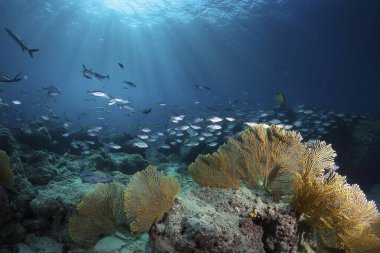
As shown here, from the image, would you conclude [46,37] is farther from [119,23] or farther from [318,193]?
[318,193]

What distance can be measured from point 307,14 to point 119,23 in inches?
1065

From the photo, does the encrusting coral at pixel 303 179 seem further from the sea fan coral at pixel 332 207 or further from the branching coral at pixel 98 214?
the branching coral at pixel 98 214

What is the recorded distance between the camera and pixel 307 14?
107ft

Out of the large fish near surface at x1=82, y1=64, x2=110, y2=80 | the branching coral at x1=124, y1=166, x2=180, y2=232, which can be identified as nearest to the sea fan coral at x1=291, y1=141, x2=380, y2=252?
the branching coral at x1=124, y1=166, x2=180, y2=232

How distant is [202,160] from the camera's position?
17.3 feet

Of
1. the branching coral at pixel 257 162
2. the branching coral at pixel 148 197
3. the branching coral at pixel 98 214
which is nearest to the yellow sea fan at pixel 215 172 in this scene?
the branching coral at pixel 257 162

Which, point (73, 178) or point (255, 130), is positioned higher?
point (255, 130)

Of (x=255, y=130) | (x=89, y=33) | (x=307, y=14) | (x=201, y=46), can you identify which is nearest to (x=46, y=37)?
(x=89, y=33)

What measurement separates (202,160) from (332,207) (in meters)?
2.21

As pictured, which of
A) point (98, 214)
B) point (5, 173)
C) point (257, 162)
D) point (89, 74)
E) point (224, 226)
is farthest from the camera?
point (89, 74)

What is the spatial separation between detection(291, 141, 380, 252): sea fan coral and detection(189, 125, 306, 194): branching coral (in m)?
0.35

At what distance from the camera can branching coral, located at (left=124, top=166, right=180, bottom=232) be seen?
4148mm

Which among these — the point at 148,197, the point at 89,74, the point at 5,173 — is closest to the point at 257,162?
the point at 148,197

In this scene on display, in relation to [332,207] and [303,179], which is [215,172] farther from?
[332,207]
